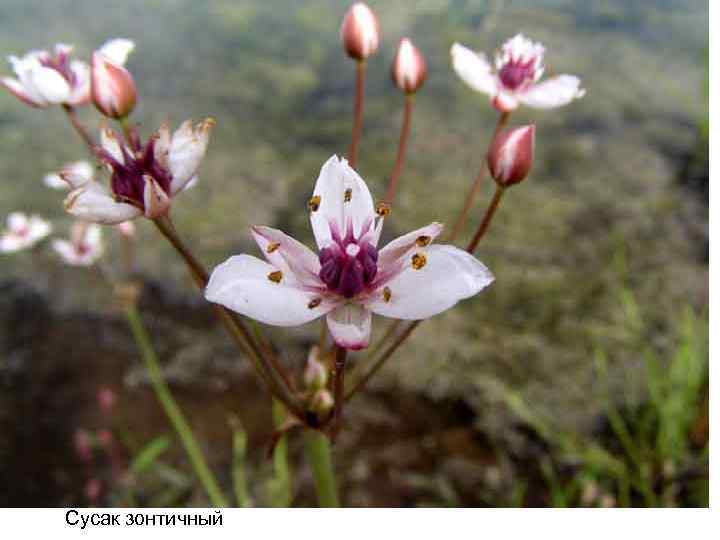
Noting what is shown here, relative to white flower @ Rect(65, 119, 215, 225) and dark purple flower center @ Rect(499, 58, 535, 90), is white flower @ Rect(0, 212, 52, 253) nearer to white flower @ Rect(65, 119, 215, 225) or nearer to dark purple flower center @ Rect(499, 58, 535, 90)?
white flower @ Rect(65, 119, 215, 225)

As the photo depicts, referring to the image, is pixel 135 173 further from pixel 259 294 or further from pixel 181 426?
pixel 181 426

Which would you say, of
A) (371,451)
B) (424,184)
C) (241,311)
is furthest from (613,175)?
(241,311)

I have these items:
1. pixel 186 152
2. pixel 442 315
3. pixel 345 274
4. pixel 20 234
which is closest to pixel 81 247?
pixel 20 234

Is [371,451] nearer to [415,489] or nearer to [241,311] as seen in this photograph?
[415,489]

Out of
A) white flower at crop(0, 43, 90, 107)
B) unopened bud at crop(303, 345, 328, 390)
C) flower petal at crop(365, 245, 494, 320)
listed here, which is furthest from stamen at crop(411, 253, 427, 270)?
white flower at crop(0, 43, 90, 107)

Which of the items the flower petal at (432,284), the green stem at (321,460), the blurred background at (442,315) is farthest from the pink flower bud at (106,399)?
the flower petal at (432,284)

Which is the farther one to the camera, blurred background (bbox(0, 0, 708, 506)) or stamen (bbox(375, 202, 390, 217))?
blurred background (bbox(0, 0, 708, 506))

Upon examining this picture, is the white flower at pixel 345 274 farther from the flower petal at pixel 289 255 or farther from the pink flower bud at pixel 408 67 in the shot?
the pink flower bud at pixel 408 67
